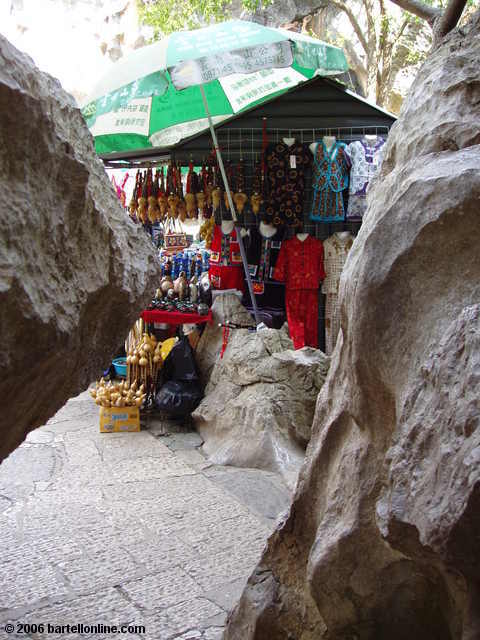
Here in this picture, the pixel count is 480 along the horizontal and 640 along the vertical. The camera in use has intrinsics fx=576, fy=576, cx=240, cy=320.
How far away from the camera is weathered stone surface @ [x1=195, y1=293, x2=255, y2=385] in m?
5.61

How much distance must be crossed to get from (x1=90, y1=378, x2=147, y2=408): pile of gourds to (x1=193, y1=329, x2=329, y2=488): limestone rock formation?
554 millimetres

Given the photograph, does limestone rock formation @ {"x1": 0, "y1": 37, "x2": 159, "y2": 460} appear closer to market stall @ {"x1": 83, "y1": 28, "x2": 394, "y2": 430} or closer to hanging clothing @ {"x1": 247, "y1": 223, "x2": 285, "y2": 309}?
market stall @ {"x1": 83, "y1": 28, "x2": 394, "y2": 430}

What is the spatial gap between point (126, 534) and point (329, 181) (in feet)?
12.7

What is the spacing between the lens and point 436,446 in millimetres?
1118

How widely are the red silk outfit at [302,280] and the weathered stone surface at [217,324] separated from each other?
513 millimetres

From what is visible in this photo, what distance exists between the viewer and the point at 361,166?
5570 millimetres

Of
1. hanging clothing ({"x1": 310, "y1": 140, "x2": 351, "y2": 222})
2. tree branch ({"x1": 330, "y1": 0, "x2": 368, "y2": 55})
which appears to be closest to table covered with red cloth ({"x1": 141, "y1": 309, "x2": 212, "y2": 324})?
hanging clothing ({"x1": 310, "y1": 140, "x2": 351, "y2": 222})

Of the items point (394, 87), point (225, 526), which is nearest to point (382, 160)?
point (225, 526)

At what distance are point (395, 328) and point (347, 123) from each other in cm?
487

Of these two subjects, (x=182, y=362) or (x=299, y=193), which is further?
(x=299, y=193)

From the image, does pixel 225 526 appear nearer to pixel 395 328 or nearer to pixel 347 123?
pixel 395 328

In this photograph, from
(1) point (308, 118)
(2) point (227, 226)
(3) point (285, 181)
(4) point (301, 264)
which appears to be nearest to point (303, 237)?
(4) point (301, 264)

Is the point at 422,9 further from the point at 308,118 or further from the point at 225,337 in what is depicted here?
the point at 225,337

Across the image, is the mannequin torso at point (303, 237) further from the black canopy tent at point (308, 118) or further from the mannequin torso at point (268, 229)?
the black canopy tent at point (308, 118)
